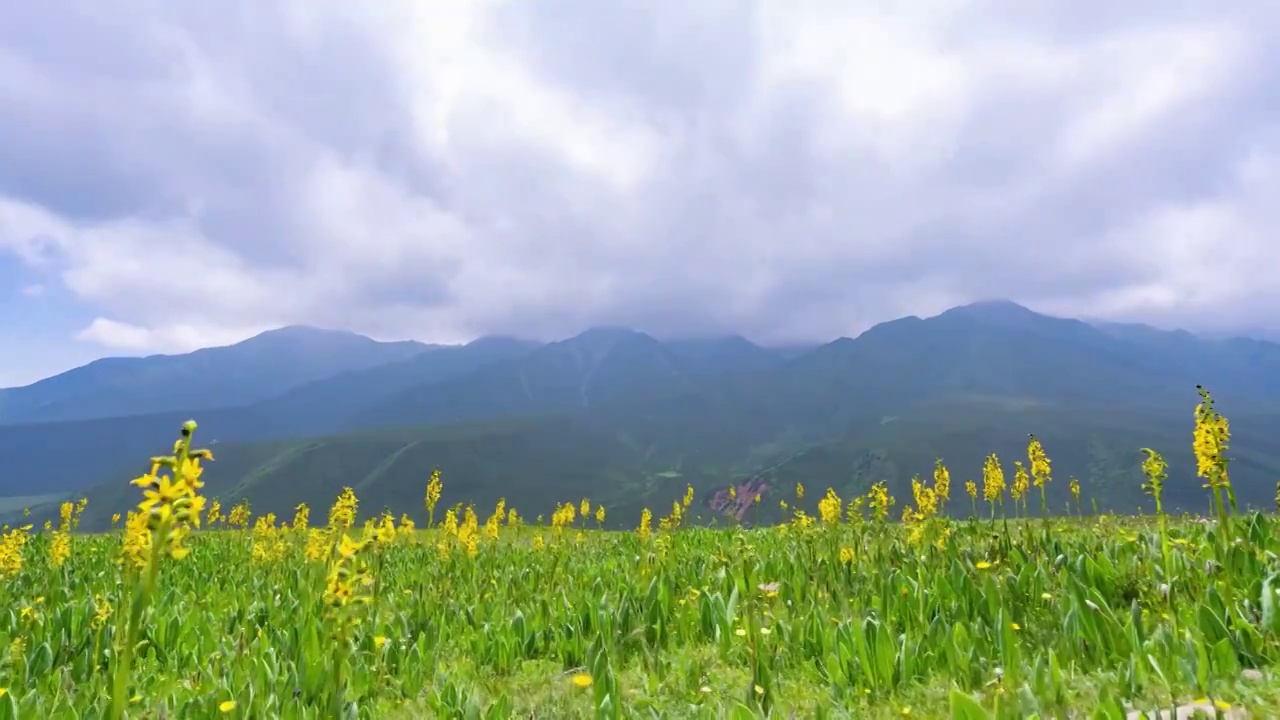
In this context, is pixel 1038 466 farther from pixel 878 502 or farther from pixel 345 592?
pixel 345 592

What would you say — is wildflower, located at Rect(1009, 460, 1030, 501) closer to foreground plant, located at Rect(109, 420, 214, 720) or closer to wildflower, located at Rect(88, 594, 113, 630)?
foreground plant, located at Rect(109, 420, 214, 720)

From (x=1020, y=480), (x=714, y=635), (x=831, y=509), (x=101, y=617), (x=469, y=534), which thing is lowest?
(x=714, y=635)

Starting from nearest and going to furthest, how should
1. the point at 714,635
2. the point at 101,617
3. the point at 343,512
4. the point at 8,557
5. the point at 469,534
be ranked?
1. the point at 101,617
2. the point at 714,635
3. the point at 343,512
4. the point at 8,557
5. the point at 469,534

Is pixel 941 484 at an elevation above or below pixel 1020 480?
below

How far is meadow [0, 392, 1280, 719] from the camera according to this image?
3.73 metres

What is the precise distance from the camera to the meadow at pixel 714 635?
3.73 metres

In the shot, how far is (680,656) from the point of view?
17.6 feet

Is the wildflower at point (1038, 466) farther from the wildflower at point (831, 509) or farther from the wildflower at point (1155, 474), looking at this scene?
the wildflower at point (831, 509)

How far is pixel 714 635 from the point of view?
6051 millimetres

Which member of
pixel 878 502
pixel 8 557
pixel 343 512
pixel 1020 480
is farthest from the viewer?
pixel 8 557

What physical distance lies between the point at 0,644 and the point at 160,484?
5455 millimetres

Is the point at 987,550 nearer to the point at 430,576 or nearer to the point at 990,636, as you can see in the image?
the point at 990,636

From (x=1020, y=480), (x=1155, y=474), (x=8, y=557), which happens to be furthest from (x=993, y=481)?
(x=8, y=557)

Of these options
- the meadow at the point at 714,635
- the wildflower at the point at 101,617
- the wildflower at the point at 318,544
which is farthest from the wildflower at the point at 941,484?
the wildflower at the point at 101,617
